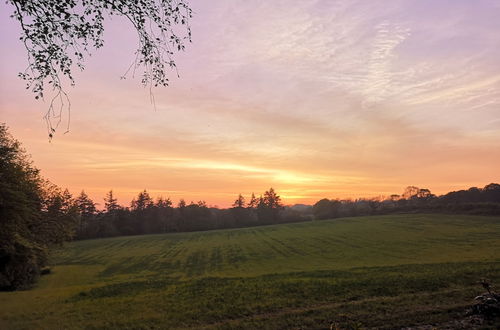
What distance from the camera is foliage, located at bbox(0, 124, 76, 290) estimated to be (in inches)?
1156

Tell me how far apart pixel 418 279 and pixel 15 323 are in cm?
2508

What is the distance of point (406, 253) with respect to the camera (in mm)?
46812

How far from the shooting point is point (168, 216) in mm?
143500

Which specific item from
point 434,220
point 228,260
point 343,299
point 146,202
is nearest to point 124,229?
point 146,202

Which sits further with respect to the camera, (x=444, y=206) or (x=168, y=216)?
(x=168, y=216)

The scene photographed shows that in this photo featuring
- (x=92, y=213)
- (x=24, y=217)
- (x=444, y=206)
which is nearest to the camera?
(x=24, y=217)

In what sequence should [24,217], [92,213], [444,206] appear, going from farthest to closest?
[92,213] < [444,206] < [24,217]

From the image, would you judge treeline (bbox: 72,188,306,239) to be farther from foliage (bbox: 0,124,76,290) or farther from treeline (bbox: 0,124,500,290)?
foliage (bbox: 0,124,76,290)

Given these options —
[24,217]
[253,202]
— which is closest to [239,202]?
[253,202]

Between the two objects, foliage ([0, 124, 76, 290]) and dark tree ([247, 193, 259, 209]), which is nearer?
foliage ([0, 124, 76, 290])

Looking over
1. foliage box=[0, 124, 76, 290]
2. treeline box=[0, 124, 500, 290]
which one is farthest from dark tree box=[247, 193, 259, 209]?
foliage box=[0, 124, 76, 290]

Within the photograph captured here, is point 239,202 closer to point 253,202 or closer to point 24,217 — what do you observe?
point 253,202

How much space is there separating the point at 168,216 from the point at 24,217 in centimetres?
11406

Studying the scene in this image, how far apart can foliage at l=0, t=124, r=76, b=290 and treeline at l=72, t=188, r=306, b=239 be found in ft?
283
